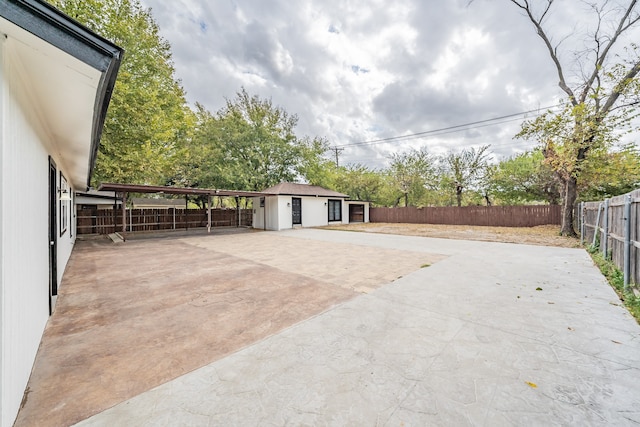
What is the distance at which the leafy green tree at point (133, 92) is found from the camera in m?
9.49

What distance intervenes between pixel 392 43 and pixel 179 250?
13688 mm

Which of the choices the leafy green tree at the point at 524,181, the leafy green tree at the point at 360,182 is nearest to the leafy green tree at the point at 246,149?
the leafy green tree at the point at 360,182

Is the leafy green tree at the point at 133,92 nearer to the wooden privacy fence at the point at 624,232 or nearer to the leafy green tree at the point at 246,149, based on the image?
the leafy green tree at the point at 246,149


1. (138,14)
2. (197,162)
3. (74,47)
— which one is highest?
(138,14)

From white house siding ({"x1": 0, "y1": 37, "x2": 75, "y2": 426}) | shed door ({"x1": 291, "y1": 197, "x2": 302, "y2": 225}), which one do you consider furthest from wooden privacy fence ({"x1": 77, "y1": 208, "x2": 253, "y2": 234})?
white house siding ({"x1": 0, "y1": 37, "x2": 75, "y2": 426})

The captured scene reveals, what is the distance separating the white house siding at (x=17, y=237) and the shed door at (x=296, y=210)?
44.8 ft

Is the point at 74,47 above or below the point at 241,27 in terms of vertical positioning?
below

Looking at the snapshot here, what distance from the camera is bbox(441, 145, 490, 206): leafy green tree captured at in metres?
19.9

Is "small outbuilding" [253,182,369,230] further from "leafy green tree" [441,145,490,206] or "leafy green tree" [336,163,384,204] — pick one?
"leafy green tree" [441,145,490,206]

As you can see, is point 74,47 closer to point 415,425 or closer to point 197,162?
point 415,425

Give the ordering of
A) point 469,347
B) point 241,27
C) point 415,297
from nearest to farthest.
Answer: point 469,347
point 415,297
point 241,27

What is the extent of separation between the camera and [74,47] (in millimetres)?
1418

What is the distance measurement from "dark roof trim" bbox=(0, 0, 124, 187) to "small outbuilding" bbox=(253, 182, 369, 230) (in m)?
13.2

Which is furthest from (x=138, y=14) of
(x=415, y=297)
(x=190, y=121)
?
(x=415, y=297)
